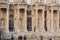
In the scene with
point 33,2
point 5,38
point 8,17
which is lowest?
point 5,38

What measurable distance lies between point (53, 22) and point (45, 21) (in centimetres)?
149

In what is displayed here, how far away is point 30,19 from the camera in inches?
1421

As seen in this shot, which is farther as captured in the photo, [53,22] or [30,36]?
[53,22]

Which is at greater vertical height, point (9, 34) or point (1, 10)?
point (1, 10)

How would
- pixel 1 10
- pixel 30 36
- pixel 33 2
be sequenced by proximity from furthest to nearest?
pixel 33 2 → pixel 1 10 → pixel 30 36

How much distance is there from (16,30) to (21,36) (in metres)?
2.50

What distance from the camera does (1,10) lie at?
3250cm

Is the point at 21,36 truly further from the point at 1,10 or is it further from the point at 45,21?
the point at 45,21

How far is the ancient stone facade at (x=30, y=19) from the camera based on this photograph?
3055cm

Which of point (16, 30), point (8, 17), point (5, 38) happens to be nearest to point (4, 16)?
point (8, 17)

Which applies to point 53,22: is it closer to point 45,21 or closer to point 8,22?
point 45,21

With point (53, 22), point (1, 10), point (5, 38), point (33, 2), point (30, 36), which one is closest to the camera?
point (5, 38)

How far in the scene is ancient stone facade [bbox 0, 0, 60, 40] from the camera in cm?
3055

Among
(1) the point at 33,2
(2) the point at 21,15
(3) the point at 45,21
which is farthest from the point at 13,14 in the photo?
(3) the point at 45,21
